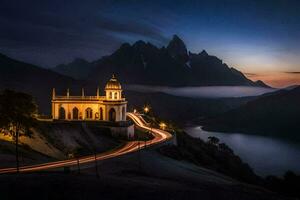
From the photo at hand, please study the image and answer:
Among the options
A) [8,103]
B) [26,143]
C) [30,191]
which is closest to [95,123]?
[26,143]

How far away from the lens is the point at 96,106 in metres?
94.0

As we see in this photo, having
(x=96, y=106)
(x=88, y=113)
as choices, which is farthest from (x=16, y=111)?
(x=88, y=113)

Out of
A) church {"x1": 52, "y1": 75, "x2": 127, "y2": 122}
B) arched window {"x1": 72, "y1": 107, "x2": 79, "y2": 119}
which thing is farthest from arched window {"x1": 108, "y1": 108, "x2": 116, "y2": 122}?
arched window {"x1": 72, "y1": 107, "x2": 79, "y2": 119}

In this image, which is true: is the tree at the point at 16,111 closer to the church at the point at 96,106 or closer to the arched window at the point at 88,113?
the church at the point at 96,106

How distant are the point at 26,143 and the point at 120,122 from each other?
29.7 m

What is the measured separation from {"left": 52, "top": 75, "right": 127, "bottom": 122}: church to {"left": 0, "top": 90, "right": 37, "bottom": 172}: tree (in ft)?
151

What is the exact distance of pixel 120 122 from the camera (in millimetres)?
87188

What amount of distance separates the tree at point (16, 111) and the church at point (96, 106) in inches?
1808

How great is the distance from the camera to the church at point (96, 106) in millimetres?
90688

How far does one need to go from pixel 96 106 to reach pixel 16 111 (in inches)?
1992

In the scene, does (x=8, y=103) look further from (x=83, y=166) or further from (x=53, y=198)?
(x=53, y=198)

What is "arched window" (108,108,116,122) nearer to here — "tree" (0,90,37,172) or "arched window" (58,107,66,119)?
"arched window" (58,107,66,119)

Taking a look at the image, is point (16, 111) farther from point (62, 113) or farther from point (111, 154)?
point (62, 113)

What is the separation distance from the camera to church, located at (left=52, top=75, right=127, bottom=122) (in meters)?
90.7
